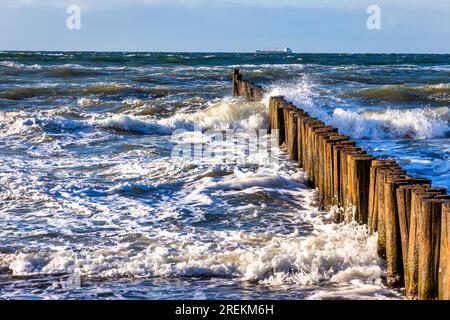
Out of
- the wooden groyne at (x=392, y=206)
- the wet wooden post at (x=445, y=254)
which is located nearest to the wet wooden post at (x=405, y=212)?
the wooden groyne at (x=392, y=206)

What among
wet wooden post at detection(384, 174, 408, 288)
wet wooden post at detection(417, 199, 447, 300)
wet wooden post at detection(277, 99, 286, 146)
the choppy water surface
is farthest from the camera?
wet wooden post at detection(277, 99, 286, 146)

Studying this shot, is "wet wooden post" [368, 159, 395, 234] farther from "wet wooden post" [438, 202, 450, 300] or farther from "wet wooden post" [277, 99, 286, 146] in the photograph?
"wet wooden post" [277, 99, 286, 146]

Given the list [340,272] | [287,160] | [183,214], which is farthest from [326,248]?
[287,160]

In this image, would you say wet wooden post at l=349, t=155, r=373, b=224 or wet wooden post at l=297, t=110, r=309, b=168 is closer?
wet wooden post at l=349, t=155, r=373, b=224

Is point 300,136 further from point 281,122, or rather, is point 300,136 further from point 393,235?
point 393,235

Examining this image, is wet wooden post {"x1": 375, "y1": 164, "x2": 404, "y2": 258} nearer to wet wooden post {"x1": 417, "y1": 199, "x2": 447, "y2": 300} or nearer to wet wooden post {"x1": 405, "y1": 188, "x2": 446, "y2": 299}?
wet wooden post {"x1": 405, "y1": 188, "x2": 446, "y2": 299}

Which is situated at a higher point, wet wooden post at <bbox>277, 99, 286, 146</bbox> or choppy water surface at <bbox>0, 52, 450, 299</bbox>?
wet wooden post at <bbox>277, 99, 286, 146</bbox>

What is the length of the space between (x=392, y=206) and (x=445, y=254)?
112 cm

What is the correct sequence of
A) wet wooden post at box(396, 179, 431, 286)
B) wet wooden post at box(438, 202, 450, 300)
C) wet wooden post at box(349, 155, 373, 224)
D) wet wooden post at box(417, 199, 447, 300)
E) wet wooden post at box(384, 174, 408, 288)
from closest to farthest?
wet wooden post at box(438, 202, 450, 300)
wet wooden post at box(417, 199, 447, 300)
wet wooden post at box(396, 179, 431, 286)
wet wooden post at box(384, 174, 408, 288)
wet wooden post at box(349, 155, 373, 224)

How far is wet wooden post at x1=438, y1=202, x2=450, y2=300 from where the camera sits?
4598 millimetres

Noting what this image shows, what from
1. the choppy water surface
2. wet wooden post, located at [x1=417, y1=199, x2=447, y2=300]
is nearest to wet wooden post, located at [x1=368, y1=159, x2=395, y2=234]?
the choppy water surface

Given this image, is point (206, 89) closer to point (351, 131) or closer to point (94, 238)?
point (351, 131)

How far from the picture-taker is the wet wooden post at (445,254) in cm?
460
